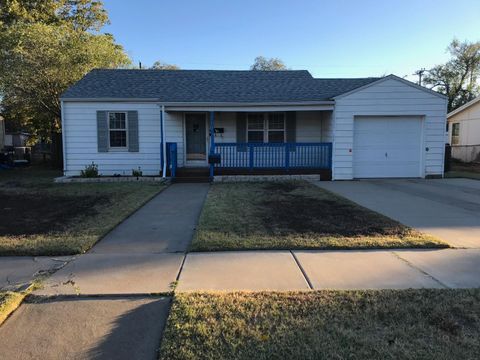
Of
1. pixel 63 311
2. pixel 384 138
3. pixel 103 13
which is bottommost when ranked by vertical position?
pixel 63 311

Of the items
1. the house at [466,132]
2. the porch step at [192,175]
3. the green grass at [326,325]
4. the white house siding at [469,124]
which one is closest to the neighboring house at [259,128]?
the porch step at [192,175]

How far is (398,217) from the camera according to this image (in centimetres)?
754

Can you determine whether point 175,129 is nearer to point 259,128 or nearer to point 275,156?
point 259,128

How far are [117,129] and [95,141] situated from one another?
0.95 m

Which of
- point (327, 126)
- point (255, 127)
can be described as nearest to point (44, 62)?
point (255, 127)

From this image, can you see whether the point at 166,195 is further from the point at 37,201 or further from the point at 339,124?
the point at 339,124

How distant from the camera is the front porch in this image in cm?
1462

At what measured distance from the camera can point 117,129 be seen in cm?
1506

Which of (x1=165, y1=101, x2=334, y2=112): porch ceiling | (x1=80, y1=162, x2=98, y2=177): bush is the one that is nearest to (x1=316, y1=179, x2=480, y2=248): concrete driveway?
(x1=165, y1=101, x2=334, y2=112): porch ceiling

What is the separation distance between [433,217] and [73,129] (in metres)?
12.8

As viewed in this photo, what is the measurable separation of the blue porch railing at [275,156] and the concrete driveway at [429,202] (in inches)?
54.7

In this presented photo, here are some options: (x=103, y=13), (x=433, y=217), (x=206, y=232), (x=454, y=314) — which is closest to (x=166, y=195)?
(x=206, y=232)

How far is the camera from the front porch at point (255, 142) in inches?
576

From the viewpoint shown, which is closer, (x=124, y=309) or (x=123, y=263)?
(x=124, y=309)
